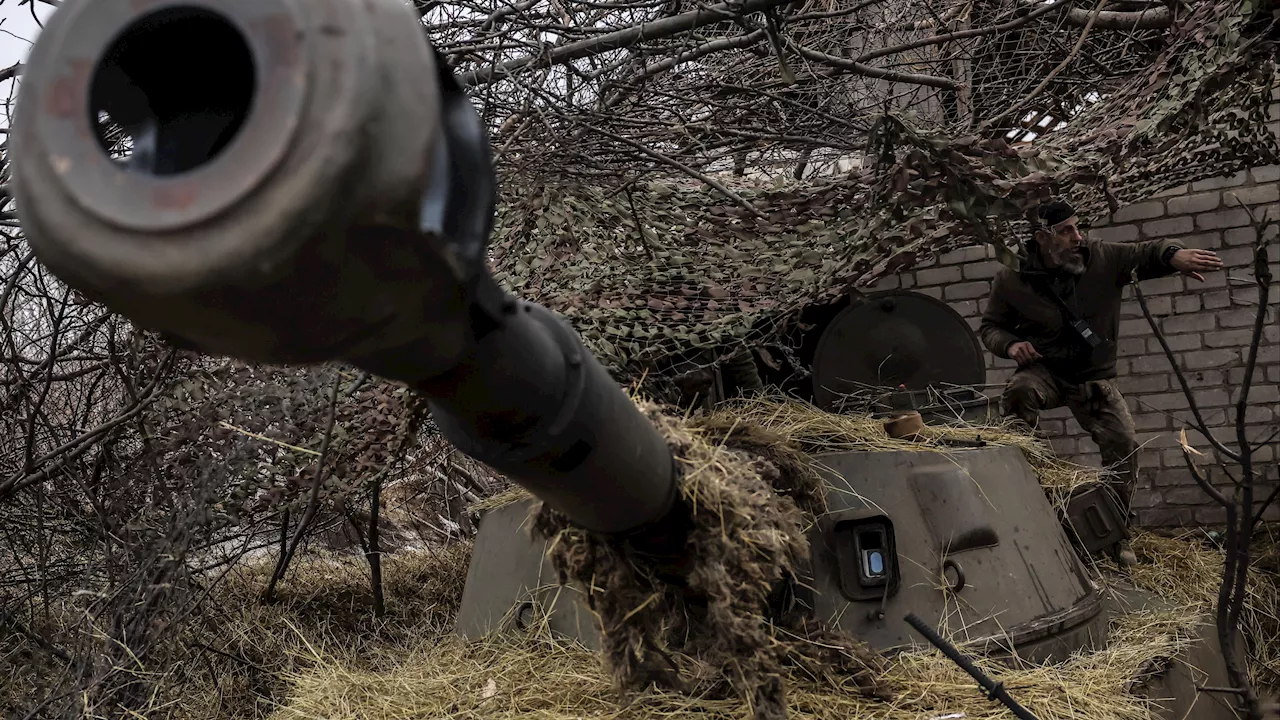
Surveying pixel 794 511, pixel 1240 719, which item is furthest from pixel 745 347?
pixel 1240 719

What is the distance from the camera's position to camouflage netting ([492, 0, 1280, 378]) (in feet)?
12.0

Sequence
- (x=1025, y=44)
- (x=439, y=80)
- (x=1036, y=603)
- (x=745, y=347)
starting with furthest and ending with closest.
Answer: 1. (x=1025, y=44)
2. (x=745, y=347)
3. (x=1036, y=603)
4. (x=439, y=80)

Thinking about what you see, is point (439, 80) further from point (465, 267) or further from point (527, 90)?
point (527, 90)

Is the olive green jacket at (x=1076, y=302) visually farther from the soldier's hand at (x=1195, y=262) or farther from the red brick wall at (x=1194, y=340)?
the red brick wall at (x=1194, y=340)

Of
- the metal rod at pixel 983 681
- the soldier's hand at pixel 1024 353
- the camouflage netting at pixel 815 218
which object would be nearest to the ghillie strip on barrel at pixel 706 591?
the metal rod at pixel 983 681

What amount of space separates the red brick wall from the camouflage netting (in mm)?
3248

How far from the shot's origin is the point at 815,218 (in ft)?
13.6

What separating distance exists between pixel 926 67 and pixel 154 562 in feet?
19.4

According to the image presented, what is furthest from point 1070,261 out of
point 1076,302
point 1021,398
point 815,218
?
point 815,218

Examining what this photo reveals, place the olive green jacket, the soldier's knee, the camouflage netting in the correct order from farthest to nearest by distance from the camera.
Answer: the soldier's knee → the olive green jacket → the camouflage netting

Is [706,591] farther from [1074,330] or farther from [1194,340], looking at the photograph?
[1194,340]

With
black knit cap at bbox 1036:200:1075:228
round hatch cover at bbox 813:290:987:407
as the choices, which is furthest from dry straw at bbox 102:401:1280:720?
black knit cap at bbox 1036:200:1075:228

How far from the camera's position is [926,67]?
7.51 metres

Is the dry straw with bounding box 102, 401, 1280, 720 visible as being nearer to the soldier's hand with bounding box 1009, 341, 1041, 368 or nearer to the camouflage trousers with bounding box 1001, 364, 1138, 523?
the camouflage trousers with bounding box 1001, 364, 1138, 523
